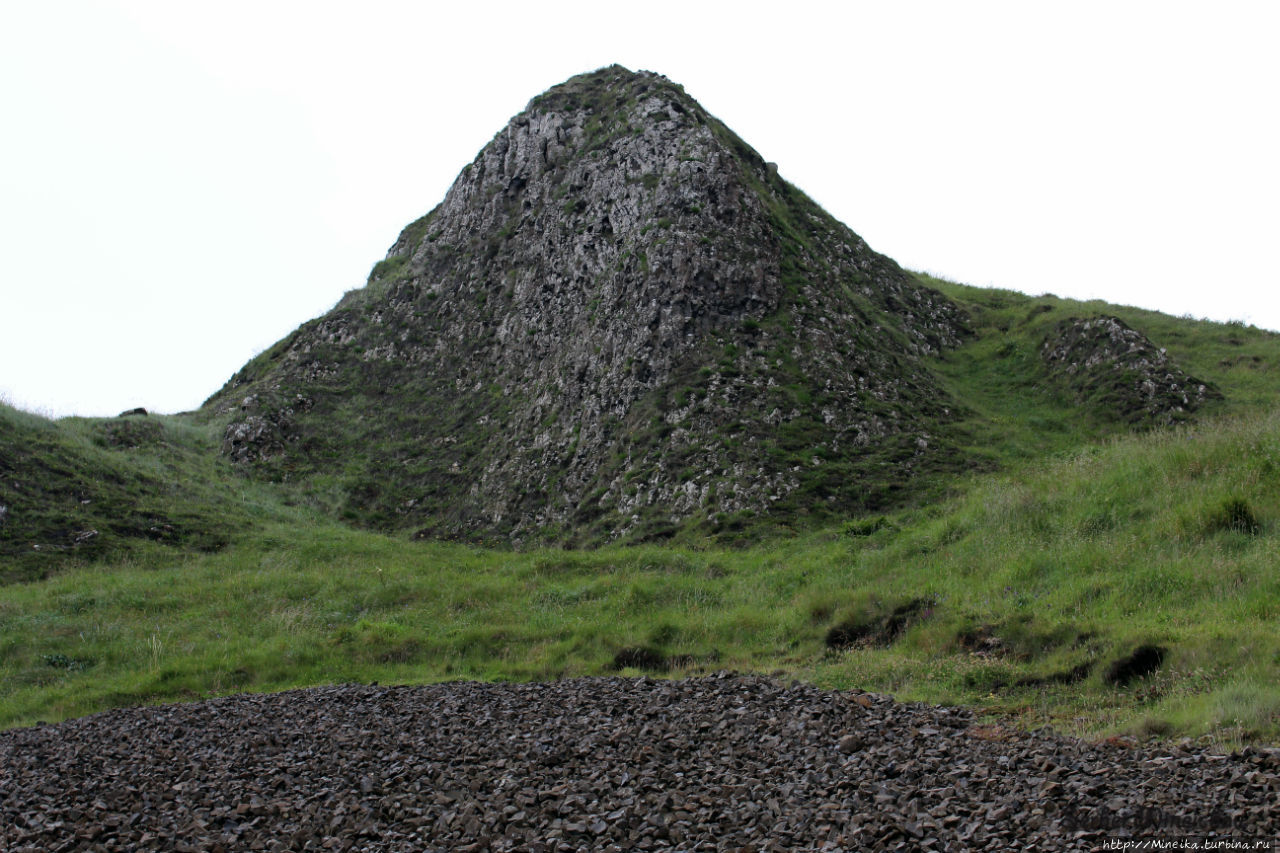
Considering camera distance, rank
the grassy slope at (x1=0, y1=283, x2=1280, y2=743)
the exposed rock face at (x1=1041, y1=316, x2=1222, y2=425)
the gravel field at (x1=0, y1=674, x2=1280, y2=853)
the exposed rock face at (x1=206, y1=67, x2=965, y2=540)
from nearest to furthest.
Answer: the gravel field at (x1=0, y1=674, x2=1280, y2=853) < the grassy slope at (x1=0, y1=283, x2=1280, y2=743) < the exposed rock face at (x1=206, y1=67, x2=965, y2=540) < the exposed rock face at (x1=1041, y1=316, x2=1222, y2=425)

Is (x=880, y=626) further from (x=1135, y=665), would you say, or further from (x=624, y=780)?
(x=624, y=780)

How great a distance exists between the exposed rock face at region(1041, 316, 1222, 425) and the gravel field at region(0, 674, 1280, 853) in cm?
2444

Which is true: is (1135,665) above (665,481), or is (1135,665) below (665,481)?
below

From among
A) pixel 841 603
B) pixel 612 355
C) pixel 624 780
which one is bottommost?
pixel 624 780

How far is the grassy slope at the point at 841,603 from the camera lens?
11503 mm

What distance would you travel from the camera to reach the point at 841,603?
56.2 feet

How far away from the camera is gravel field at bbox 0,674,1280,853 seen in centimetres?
695

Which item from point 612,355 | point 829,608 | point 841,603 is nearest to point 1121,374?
point 612,355

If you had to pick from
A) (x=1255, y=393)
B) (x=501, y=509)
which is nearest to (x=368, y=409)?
(x=501, y=509)

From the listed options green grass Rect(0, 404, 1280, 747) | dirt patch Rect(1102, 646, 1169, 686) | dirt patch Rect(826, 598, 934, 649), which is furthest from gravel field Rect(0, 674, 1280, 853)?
dirt patch Rect(826, 598, 934, 649)

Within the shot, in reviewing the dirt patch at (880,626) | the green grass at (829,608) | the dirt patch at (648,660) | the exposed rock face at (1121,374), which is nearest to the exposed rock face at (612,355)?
the green grass at (829,608)

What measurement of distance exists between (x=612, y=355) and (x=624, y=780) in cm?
2656

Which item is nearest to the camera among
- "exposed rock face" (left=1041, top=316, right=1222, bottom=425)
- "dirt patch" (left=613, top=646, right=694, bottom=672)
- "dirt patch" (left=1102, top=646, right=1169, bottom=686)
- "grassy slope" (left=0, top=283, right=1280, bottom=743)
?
"dirt patch" (left=1102, top=646, right=1169, bottom=686)

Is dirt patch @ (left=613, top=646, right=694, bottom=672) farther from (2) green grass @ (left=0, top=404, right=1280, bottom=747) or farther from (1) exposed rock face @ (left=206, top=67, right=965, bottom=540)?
(1) exposed rock face @ (left=206, top=67, right=965, bottom=540)
